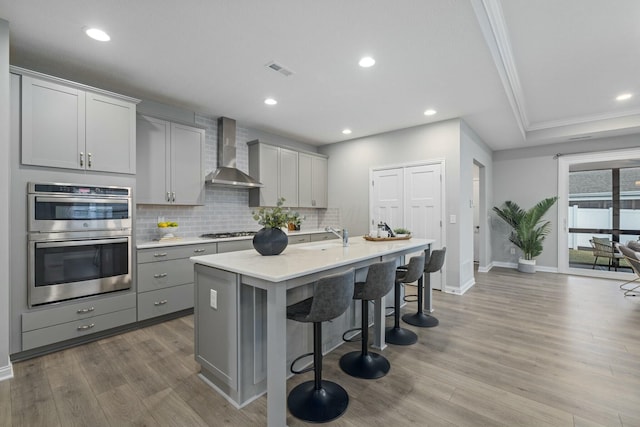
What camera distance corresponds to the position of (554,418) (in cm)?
176

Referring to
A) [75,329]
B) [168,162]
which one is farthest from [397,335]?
[168,162]

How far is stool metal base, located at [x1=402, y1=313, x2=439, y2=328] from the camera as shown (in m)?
3.18

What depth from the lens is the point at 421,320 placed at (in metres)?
3.24

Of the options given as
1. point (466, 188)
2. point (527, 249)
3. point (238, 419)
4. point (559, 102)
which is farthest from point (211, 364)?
point (527, 249)

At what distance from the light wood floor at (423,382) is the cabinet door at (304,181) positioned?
301 cm

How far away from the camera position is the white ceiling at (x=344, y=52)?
2119 millimetres

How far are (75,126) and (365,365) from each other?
342 centimetres

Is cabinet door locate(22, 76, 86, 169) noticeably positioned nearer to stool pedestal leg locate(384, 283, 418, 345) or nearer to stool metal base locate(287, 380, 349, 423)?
stool metal base locate(287, 380, 349, 423)

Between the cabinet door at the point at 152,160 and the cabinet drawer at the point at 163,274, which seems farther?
the cabinet door at the point at 152,160

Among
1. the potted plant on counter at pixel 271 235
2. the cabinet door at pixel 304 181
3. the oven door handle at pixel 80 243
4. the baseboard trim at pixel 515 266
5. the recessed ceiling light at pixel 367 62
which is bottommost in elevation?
the baseboard trim at pixel 515 266

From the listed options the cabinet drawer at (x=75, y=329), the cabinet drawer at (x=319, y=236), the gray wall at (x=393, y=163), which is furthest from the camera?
the cabinet drawer at (x=319, y=236)

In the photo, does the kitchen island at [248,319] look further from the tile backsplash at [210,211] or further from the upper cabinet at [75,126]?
the tile backsplash at [210,211]

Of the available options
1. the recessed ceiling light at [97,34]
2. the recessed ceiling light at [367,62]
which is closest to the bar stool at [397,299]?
the recessed ceiling light at [367,62]

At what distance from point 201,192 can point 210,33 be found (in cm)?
220
